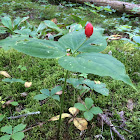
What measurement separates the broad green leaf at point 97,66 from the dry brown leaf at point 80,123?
74 centimetres

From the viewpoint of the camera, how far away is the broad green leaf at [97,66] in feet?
2.21

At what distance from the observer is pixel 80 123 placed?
1.28 metres

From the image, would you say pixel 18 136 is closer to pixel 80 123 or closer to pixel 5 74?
pixel 80 123

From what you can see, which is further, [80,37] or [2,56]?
[2,56]

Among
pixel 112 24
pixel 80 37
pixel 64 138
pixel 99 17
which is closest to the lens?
pixel 80 37

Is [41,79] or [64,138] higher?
[41,79]

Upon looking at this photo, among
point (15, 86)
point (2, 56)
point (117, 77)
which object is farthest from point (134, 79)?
point (2, 56)

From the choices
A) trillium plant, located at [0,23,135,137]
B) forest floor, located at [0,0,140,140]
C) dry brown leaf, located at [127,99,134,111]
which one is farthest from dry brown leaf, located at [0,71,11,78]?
dry brown leaf, located at [127,99,134,111]

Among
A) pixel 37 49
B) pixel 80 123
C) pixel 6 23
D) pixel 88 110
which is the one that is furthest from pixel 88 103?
pixel 6 23

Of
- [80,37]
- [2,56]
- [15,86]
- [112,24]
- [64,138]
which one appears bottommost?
[64,138]

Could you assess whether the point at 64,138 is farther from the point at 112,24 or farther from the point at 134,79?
the point at 112,24

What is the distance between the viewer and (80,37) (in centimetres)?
108

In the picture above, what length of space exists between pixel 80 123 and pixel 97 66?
2.56ft

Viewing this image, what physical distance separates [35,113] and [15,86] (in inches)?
21.8
